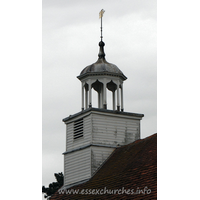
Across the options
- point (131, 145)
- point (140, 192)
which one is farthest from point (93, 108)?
point (140, 192)

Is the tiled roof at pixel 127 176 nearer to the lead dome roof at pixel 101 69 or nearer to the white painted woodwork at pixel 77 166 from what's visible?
the white painted woodwork at pixel 77 166

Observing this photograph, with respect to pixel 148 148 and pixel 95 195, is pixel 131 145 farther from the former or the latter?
pixel 95 195

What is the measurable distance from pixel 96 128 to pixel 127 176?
5269mm

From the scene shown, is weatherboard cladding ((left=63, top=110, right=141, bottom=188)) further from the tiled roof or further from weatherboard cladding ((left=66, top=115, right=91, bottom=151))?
the tiled roof

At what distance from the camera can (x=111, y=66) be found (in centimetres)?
2445

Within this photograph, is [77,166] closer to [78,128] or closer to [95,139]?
[95,139]

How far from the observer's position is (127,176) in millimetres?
17984

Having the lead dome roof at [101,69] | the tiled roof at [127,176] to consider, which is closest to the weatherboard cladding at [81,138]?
the tiled roof at [127,176]

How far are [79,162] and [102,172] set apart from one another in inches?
92.7

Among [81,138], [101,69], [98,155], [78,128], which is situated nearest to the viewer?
[98,155]

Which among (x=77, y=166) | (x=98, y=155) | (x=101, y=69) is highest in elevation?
(x=101, y=69)

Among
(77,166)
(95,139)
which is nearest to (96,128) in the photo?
(95,139)

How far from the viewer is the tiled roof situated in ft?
52.0

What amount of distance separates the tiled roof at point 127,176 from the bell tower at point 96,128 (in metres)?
0.68
